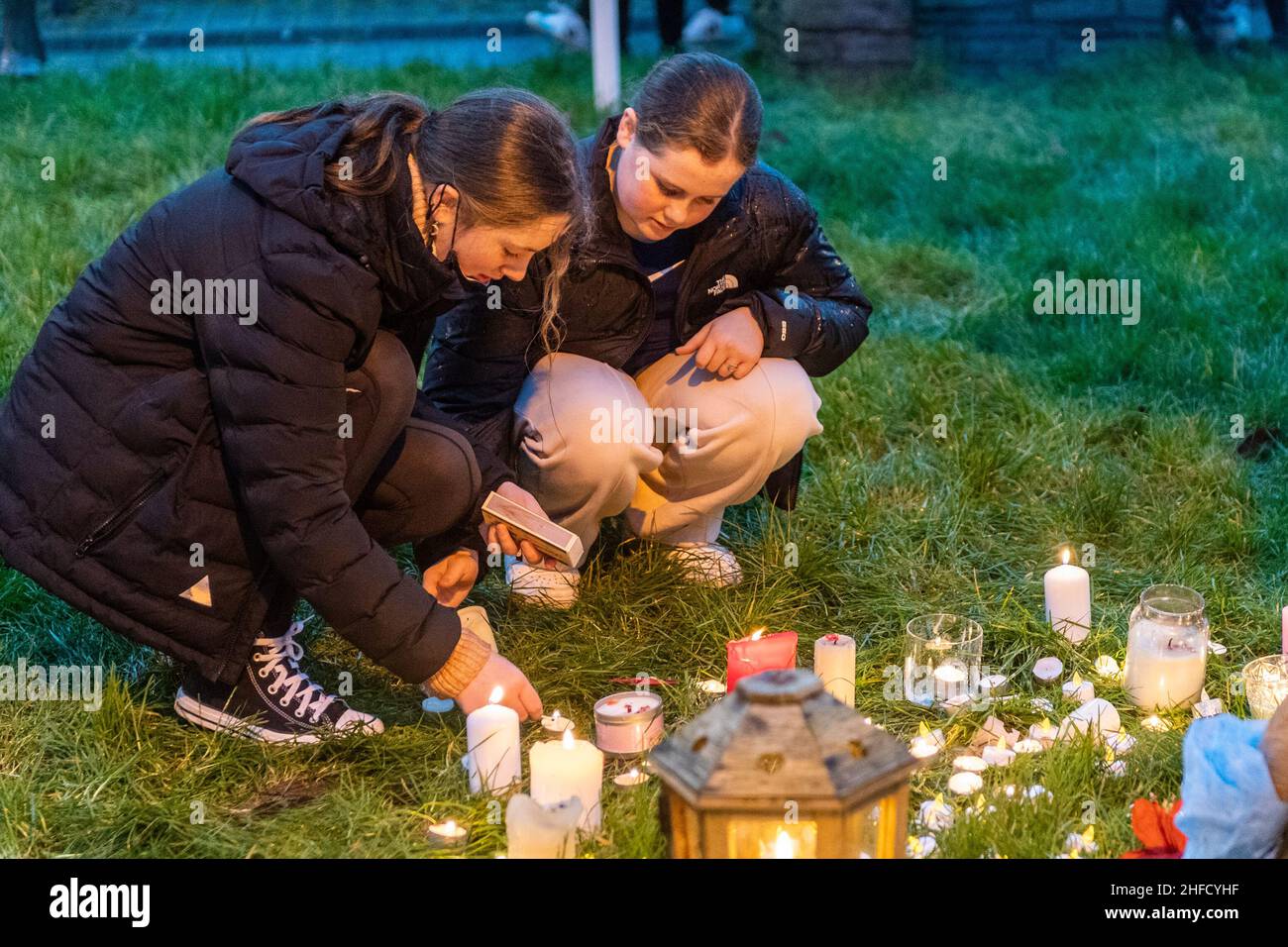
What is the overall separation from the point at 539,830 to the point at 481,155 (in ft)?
3.57

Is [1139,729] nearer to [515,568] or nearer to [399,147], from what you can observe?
[515,568]

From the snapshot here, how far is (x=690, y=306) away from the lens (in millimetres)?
3299

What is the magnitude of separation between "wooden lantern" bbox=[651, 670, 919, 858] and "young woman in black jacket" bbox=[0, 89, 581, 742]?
2.48ft

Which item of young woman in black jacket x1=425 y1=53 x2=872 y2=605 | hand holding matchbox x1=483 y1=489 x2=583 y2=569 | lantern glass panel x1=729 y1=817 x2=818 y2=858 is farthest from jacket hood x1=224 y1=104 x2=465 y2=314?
lantern glass panel x1=729 y1=817 x2=818 y2=858

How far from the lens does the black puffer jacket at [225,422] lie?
7.94ft

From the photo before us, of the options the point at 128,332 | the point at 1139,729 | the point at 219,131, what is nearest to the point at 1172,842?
the point at 1139,729

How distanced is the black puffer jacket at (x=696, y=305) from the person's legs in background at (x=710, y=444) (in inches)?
3.8

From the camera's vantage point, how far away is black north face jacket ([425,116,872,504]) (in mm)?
3205

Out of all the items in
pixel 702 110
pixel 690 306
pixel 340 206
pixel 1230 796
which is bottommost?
pixel 1230 796

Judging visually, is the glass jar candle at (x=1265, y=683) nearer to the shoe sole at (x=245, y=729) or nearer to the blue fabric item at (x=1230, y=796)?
the blue fabric item at (x=1230, y=796)

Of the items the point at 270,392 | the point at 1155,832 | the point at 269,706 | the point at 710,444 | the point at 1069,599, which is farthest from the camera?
the point at 710,444

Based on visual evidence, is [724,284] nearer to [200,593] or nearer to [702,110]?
[702,110]

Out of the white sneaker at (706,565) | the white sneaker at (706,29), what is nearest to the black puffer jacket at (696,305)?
the white sneaker at (706,565)

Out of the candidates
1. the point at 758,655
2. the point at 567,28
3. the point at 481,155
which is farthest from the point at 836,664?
the point at 567,28
